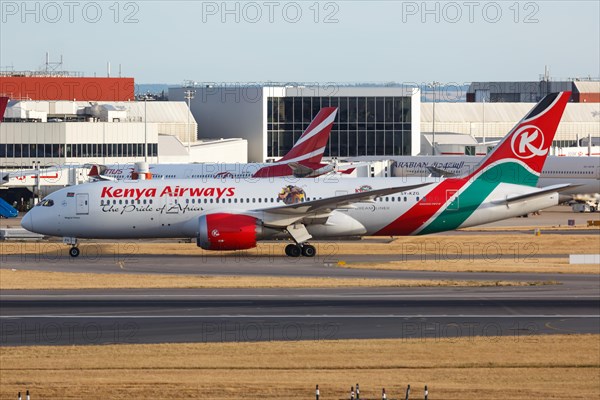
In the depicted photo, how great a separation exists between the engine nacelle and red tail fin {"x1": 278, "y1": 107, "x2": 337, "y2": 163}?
26.2m

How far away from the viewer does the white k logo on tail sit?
179 ft

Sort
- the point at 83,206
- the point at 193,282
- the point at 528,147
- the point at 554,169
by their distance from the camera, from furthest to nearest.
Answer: the point at 554,169 → the point at 528,147 → the point at 83,206 → the point at 193,282

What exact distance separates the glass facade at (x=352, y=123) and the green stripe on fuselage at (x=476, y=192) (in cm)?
6541

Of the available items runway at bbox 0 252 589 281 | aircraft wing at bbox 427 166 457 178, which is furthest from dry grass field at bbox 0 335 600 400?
aircraft wing at bbox 427 166 457 178

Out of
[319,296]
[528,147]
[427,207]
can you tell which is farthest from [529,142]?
[319,296]

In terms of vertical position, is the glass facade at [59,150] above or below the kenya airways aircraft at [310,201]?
above

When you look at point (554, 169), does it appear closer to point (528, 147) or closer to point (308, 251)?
point (528, 147)

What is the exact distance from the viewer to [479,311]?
37.1 m

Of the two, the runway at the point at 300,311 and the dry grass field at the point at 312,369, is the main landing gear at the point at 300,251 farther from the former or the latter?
the dry grass field at the point at 312,369

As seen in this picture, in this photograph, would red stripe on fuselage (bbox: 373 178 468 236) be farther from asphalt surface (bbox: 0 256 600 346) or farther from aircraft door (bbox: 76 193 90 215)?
aircraft door (bbox: 76 193 90 215)

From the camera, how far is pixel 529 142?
54.6 m

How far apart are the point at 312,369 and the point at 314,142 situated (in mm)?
50938

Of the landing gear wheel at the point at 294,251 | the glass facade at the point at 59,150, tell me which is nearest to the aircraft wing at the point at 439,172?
the glass facade at the point at 59,150

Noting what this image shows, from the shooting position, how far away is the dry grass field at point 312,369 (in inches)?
A: 1003
